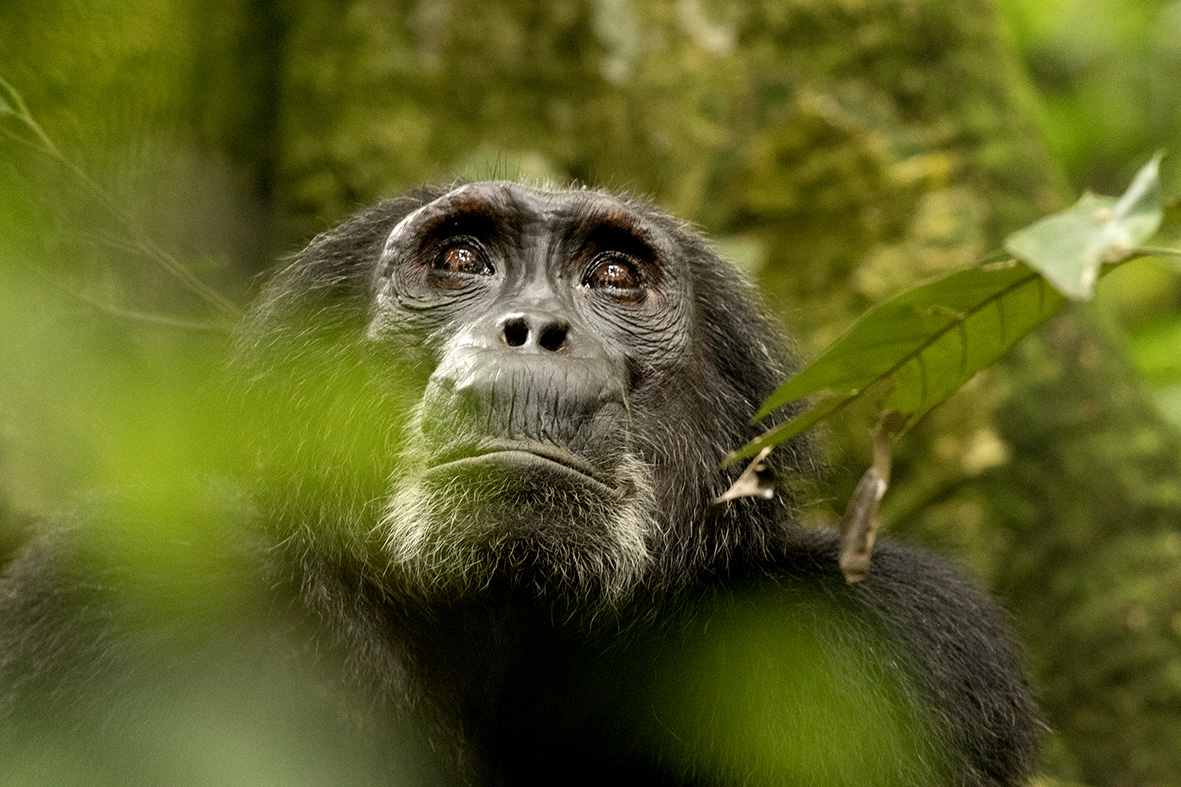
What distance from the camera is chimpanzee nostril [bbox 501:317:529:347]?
3338mm

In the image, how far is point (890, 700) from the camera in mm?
3480

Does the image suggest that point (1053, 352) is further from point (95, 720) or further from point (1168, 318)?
point (95, 720)

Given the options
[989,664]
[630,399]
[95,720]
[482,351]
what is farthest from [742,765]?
[95,720]

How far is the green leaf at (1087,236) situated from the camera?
174 centimetres

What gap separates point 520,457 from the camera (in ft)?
10.4

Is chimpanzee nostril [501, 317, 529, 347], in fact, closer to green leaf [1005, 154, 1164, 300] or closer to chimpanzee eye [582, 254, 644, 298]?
chimpanzee eye [582, 254, 644, 298]

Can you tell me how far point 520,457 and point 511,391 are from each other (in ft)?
0.57

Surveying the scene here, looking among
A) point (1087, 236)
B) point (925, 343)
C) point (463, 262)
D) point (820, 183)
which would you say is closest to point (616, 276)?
point (463, 262)

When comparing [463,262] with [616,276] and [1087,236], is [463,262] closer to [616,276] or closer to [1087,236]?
[616,276]

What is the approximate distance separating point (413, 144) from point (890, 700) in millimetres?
5111

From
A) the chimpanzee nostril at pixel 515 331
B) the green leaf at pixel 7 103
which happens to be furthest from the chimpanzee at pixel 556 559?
the green leaf at pixel 7 103

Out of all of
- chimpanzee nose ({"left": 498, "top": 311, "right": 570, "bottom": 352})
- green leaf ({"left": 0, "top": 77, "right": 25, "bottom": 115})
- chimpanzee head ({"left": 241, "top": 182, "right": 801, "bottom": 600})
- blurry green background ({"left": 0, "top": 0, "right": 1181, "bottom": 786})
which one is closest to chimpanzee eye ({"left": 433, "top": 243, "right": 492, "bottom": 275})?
chimpanzee head ({"left": 241, "top": 182, "right": 801, "bottom": 600})

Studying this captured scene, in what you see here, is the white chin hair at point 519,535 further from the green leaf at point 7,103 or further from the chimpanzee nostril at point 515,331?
the green leaf at point 7,103

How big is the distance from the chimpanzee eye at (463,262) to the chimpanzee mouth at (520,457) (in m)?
0.81
